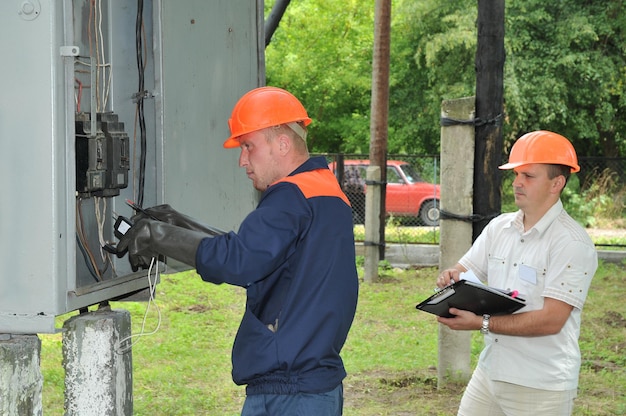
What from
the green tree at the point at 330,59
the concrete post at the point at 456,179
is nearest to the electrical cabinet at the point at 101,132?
the concrete post at the point at 456,179

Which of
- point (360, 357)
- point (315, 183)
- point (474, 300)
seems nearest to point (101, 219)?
point (315, 183)

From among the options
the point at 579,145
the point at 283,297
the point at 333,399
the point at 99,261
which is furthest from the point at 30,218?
the point at 579,145

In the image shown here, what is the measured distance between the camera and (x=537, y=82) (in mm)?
22688

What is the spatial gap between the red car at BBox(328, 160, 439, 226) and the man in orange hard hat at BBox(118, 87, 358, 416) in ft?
49.9

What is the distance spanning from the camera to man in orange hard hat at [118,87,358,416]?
10.5 feet

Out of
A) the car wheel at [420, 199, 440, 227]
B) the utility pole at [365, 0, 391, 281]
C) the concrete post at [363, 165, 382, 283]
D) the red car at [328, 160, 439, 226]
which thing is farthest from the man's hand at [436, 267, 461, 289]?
the car wheel at [420, 199, 440, 227]

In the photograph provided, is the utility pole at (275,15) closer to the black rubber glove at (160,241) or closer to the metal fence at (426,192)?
the black rubber glove at (160,241)

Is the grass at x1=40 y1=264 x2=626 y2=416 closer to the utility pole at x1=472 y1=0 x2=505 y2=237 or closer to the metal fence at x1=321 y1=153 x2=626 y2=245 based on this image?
the utility pole at x1=472 y1=0 x2=505 y2=237

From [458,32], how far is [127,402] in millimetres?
19887

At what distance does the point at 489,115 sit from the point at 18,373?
4.42 m

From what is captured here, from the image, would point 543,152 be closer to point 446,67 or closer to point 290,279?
point 290,279

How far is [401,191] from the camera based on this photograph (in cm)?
1945

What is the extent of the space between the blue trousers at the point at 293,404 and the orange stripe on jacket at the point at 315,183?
733mm

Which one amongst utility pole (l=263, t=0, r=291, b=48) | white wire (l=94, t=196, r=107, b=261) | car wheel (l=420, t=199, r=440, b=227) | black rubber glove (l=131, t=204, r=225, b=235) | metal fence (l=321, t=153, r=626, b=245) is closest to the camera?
black rubber glove (l=131, t=204, r=225, b=235)
